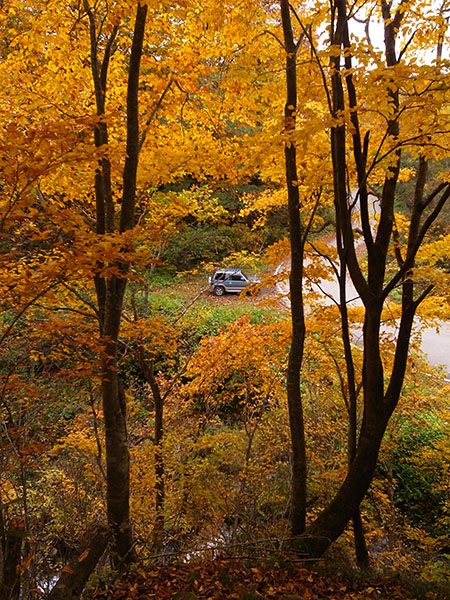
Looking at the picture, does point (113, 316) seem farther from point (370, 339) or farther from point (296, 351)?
point (370, 339)

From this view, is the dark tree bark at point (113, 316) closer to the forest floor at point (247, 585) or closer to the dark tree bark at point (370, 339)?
the forest floor at point (247, 585)

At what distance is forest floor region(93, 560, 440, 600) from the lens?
362 cm

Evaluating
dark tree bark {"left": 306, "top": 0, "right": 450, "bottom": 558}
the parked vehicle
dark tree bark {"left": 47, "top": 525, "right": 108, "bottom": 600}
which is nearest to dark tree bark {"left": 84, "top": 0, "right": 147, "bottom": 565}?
dark tree bark {"left": 47, "top": 525, "right": 108, "bottom": 600}

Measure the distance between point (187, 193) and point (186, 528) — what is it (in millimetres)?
6066

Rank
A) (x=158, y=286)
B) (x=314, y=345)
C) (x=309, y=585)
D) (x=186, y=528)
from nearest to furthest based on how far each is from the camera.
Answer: (x=309, y=585) → (x=186, y=528) → (x=314, y=345) → (x=158, y=286)

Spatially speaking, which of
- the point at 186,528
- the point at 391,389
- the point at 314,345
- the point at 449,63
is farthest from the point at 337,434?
the point at 449,63

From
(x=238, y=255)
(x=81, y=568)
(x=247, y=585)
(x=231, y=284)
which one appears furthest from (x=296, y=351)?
(x=231, y=284)

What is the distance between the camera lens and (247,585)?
3824 millimetres

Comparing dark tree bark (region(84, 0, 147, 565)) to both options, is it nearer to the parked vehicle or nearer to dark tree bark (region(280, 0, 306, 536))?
dark tree bark (region(280, 0, 306, 536))

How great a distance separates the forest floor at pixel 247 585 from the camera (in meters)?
3.62

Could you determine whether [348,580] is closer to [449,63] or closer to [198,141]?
[449,63]

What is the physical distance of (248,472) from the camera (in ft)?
22.3

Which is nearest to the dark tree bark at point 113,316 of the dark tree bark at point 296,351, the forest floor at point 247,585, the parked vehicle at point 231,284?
the forest floor at point 247,585

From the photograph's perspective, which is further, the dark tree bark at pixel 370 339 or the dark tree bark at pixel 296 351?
the dark tree bark at pixel 296 351
